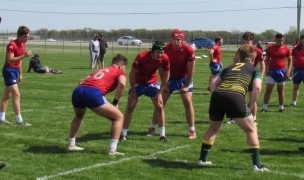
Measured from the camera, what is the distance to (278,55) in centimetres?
1430

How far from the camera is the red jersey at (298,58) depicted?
1536 cm

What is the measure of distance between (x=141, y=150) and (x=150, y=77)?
1.58 m

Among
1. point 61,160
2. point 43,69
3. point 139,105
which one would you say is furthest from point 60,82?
point 61,160

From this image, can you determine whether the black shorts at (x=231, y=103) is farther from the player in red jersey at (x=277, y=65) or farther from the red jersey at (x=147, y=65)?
the player in red jersey at (x=277, y=65)

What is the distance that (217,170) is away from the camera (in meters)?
7.82

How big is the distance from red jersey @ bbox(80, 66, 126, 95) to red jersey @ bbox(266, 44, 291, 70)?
7007 mm

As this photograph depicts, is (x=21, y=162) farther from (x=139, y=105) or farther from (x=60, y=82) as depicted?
(x=60, y=82)

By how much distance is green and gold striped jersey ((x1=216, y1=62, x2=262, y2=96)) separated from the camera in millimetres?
7484

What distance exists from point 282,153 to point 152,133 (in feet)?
9.22

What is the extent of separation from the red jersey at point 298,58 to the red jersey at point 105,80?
845 centimetres

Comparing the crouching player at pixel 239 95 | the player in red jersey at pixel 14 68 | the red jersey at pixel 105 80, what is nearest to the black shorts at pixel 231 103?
the crouching player at pixel 239 95

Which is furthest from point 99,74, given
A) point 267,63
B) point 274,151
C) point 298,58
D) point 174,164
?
point 298,58

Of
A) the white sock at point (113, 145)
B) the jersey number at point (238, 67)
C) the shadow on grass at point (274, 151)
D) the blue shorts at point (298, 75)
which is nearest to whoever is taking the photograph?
the jersey number at point (238, 67)

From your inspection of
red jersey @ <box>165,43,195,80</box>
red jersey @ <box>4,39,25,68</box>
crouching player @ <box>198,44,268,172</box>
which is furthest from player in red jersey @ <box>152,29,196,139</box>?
red jersey @ <box>4,39,25,68</box>
